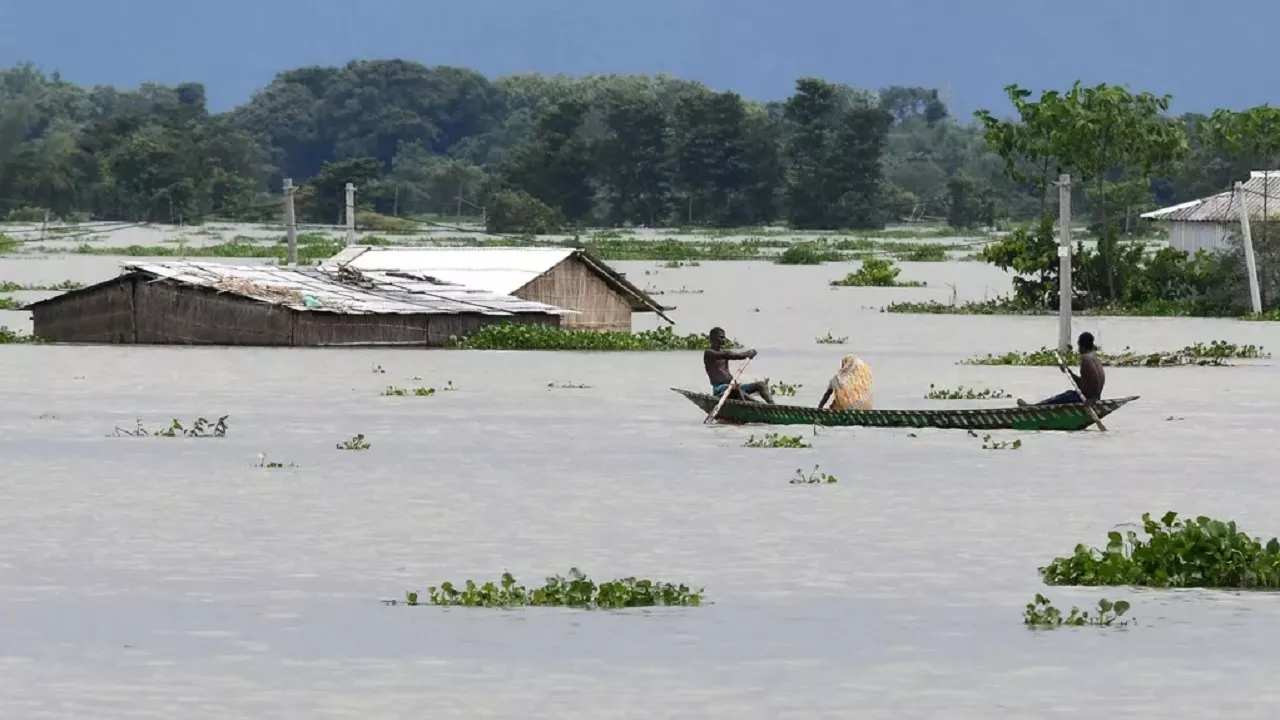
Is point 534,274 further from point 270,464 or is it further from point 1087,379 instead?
point 270,464

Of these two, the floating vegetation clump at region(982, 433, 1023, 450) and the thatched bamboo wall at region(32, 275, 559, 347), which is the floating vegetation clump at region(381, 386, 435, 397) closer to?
the thatched bamboo wall at region(32, 275, 559, 347)

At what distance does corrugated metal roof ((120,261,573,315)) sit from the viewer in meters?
33.0

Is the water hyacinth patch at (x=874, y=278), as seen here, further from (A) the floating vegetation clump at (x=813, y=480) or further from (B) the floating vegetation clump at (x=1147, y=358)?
(A) the floating vegetation clump at (x=813, y=480)

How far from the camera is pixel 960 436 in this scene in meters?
21.8

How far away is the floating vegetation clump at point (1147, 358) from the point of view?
31.1 meters

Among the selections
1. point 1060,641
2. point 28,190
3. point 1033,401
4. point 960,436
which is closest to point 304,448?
point 960,436

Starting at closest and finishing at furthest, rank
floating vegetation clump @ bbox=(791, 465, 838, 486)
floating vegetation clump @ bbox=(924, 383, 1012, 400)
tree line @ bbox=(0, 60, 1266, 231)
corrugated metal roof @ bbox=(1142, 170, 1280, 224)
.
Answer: floating vegetation clump @ bbox=(791, 465, 838, 486) < floating vegetation clump @ bbox=(924, 383, 1012, 400) < corrugated metal roof @ bbox=(1142, 170, 1280, 224) < tree line @ bbox=(0, 60, 1266, 231)

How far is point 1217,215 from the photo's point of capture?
140 feet

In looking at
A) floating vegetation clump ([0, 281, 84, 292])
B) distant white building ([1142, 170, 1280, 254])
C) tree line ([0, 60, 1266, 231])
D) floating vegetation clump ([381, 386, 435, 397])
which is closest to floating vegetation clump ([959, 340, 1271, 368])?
floating vegetation clump ([381, 386, 435, 397])

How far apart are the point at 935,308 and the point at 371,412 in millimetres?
21711

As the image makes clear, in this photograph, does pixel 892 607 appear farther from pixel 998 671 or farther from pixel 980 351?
pixel 980 351

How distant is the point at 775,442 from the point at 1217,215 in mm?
23680

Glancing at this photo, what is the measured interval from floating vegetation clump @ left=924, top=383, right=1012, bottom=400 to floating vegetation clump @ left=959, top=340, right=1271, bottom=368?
365 cm

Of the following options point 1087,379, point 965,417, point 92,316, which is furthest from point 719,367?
point 92,316
